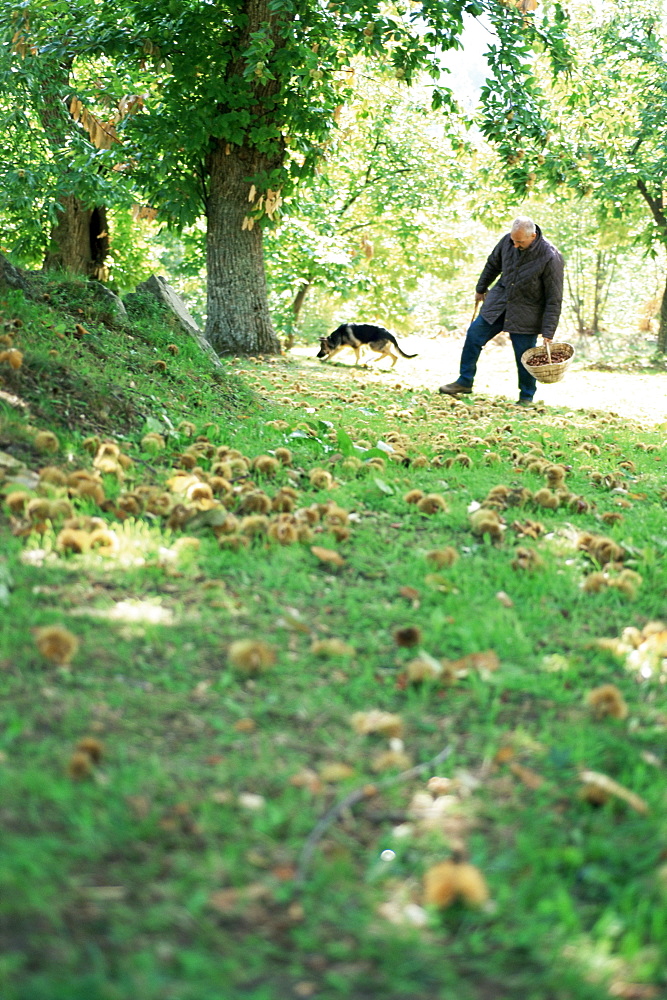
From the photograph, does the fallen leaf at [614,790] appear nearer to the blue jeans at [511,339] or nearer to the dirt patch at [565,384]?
the blue jeans at [511,339]

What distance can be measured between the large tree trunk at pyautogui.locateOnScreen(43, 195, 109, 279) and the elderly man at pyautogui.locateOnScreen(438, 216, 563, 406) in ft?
18.8

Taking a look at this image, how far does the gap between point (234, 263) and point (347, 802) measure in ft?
30.8

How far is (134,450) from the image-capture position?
454 cm

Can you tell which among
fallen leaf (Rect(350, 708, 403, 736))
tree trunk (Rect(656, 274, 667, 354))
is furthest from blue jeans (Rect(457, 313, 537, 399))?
tree trunk (Rect(656, 274, 667, 354))

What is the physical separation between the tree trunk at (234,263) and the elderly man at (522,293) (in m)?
2.86

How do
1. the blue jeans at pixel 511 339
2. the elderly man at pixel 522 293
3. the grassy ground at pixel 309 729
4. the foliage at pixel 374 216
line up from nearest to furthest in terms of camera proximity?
the grassy ground at pixel 309 729 < the elderly man at pixel 522 293 < the blue jeans at pixel 511 339 < the foliage at pixel 374 216

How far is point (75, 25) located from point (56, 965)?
984cm

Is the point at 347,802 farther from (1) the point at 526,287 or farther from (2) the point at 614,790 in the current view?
(1) the point at 526,287

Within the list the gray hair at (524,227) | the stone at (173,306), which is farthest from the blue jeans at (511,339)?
the stone at (173,306)

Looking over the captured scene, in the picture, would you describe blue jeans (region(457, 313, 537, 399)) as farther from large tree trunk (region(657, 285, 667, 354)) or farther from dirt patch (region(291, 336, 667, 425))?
large tree trunk (region(657, 285, 667, 354))

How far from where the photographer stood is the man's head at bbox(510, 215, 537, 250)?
9.00 m

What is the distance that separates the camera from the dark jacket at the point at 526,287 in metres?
9.20

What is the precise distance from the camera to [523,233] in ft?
29.7

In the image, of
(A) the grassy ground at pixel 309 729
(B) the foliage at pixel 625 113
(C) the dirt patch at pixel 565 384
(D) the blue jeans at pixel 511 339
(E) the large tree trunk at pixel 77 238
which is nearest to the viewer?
(A) the grassy ground at pixel 309 729
